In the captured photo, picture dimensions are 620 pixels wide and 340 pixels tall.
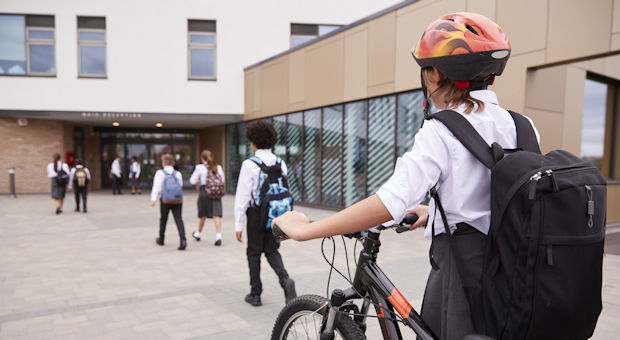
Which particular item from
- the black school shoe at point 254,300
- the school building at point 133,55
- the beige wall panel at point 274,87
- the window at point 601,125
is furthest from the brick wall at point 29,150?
the window at point 601,125

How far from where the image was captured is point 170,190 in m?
6.57

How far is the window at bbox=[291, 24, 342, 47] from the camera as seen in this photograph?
17062mm

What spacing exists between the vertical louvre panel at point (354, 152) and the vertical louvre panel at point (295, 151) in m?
2.35

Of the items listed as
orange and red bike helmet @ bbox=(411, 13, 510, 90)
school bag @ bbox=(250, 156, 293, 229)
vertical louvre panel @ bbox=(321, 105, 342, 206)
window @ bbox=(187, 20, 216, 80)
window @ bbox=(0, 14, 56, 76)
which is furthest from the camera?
window @ bbox=(187, 20, 216, 80)

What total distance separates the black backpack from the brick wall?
20.3 meters

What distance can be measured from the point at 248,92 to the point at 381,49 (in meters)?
7.71

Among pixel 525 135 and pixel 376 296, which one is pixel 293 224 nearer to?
pixel 376 296

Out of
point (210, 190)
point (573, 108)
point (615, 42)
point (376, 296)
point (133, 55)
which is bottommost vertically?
point (210, 190)

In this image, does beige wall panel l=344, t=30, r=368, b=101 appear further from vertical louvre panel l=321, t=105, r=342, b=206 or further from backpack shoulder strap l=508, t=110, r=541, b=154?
backpack shoulder strap l=508, t=110, r=541, b=154

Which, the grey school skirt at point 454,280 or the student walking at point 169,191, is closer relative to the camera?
the grey school skirt at point 454,280

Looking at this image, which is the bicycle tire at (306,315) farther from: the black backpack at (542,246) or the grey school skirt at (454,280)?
the black backpack at (542,246)

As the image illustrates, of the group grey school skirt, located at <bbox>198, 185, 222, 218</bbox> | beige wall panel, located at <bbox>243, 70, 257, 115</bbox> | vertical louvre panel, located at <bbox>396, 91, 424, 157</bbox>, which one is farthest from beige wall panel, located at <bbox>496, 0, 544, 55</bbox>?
beige wall panel, located at <bbox>243, 70, 257, 115</bbox>

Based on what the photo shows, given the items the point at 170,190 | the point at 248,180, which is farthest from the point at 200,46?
the point at 248,180

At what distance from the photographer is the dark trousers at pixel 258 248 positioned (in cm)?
395
